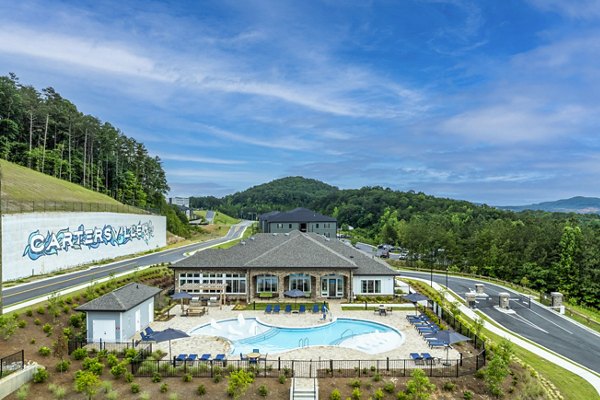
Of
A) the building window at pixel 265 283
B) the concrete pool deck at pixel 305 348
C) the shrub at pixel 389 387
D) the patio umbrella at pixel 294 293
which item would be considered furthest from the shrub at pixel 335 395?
the building window at pixel 265 283

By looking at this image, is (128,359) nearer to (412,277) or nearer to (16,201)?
(16,201)

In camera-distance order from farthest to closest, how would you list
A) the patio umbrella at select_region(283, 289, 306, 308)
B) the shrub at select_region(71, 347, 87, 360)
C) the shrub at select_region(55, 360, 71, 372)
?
the patio umbrella at select_region(283, 289, 306, 308), the shrub at select_region(71, 347, 87, 360), the shrub at select_region(55, 360, 71, 372)

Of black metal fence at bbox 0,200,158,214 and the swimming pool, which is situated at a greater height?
black metal fence at bbox 0,200,158,214

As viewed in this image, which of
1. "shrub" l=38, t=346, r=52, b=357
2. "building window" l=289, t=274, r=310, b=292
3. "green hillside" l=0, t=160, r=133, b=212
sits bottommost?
"shrub" l=38, t=346, r=52, b=357

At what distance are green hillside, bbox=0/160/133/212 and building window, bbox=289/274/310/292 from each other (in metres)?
27.5

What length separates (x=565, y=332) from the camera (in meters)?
33.5

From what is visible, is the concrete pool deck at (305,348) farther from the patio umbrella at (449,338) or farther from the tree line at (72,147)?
the tree line at (72,147)

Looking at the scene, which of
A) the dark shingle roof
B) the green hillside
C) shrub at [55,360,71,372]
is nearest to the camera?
shrub at [55,360,71,372]

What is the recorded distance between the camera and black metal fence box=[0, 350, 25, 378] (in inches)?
733

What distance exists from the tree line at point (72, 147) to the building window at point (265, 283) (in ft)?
183

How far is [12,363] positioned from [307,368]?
586 inches

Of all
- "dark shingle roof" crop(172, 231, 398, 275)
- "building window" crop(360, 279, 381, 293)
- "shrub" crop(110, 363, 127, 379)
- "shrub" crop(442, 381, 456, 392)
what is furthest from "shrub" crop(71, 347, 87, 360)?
"building window" crop(360, 279, 381, 293)

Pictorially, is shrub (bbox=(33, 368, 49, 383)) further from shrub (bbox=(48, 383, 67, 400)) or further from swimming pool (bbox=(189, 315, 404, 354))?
swimming pool (bbox=(189, 315, 404, 354))

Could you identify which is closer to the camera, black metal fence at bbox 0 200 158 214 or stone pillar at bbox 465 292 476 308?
black metal fence at bbox 0 200 158 214
